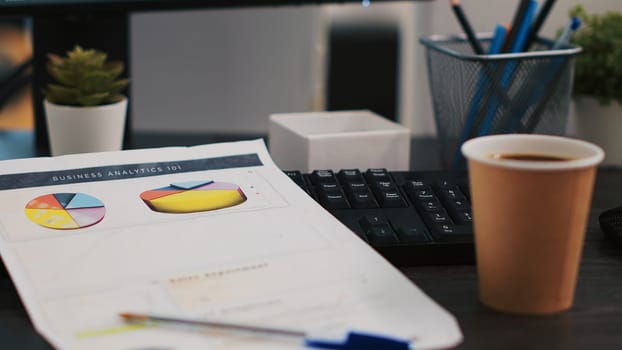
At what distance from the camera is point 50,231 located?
0.58 m

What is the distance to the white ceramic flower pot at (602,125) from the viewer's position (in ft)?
3.05

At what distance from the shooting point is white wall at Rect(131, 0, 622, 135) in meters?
1.10

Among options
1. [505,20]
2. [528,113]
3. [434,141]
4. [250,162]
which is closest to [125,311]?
[250,162]

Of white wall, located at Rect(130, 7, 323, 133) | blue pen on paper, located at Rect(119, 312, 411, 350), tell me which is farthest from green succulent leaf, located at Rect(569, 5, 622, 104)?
blue pen on paper, located at Rect(119, 312, 411, 350)

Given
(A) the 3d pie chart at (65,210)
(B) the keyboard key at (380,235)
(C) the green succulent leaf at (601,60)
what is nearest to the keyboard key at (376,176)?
(B) the keyboard key at (380,235)

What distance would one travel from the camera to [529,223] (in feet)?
1.64

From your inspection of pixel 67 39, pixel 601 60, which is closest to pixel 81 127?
pixel 67 39

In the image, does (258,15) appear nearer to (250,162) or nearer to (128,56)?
(128,56)

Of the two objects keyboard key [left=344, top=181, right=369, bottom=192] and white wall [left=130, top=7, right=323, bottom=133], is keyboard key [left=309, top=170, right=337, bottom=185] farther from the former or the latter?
white wall [left=130, top=7, right=323, bottom=133]

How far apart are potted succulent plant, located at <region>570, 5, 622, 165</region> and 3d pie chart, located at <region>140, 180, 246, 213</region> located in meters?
0.45

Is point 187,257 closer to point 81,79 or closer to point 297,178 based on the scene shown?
point 297,178

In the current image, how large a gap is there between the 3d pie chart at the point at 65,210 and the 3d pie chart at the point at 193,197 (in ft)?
0.13

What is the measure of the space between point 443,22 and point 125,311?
73cm

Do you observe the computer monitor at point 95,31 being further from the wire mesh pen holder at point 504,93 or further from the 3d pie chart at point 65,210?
the 3d pie chart at point 65,210
